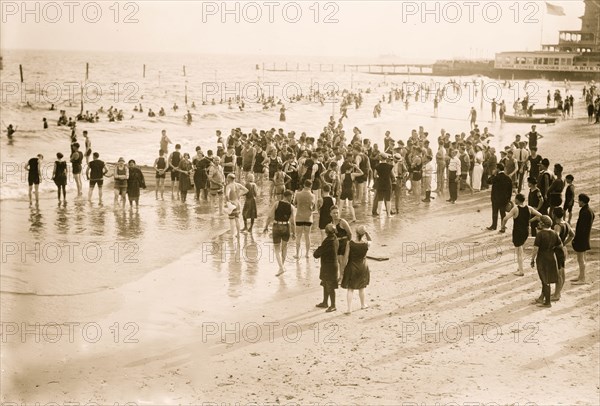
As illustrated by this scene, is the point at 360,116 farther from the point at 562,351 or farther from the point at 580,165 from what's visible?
the point at 562,351

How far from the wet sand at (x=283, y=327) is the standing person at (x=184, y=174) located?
156 inches

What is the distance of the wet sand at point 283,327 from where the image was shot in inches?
322

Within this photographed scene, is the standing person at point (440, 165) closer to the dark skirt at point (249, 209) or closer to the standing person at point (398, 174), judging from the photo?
the standing person at point (398, 174)

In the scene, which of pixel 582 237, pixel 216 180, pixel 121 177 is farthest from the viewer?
pixel 121 177

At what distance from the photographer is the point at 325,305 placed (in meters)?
10.7

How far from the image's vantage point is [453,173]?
1798cm

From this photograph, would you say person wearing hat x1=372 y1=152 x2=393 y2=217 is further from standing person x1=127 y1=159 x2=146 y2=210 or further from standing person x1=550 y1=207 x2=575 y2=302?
standing person x1=127 y1=159 x2=146 y2=210

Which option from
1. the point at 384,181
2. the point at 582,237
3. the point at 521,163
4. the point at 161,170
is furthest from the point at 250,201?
the point at 521,163

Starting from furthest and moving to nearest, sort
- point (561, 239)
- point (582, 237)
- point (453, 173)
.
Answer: point (453, 173)
point (582, 237)
point (561, 239)

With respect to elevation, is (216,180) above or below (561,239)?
above

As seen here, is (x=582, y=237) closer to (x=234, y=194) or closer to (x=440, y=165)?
(x=234, y=194)

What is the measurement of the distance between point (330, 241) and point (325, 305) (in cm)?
110

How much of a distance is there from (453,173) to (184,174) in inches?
306

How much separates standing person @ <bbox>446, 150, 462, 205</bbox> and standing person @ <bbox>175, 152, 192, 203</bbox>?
7564 mm
